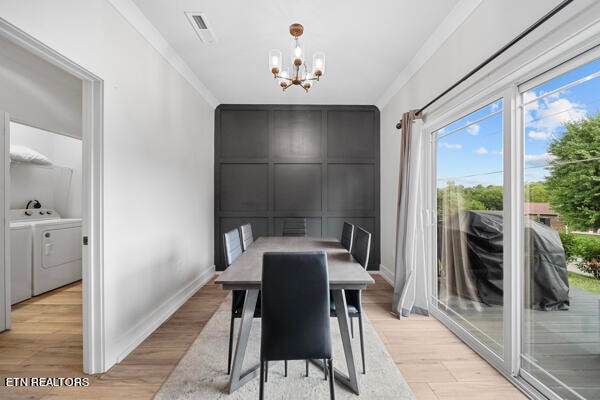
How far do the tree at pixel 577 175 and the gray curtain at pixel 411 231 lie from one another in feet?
4.15

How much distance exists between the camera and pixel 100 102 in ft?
6.35

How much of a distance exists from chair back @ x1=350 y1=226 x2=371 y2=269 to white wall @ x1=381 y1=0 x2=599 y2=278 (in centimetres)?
137

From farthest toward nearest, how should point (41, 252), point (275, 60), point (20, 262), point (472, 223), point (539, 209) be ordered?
point (41, 252) < point (20, 262) < point (472, 223) < point (275, 60) < point (539, 209)

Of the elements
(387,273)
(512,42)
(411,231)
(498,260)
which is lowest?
(387,273)

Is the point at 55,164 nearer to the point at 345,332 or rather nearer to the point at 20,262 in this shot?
the point at 20,262

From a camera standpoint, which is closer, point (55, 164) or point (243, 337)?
point (243, 337)

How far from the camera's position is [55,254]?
140 inches

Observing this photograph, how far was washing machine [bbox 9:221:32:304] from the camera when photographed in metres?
3.07

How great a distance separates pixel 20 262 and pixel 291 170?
3.51m

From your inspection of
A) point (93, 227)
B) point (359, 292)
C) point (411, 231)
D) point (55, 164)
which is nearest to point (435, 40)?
point (411, 231)

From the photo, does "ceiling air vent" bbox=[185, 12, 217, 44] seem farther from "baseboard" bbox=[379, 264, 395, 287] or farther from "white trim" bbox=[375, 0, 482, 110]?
"baseboard" bbox=[379, 264, 395, 287]

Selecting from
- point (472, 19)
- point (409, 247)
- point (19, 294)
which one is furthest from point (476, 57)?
point (19, 294)

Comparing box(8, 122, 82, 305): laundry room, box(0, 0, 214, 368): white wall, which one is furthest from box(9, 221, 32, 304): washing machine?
box(0, 0, 214, 368): white wall

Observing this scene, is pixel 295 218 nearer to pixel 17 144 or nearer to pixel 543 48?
pixel 543 48
